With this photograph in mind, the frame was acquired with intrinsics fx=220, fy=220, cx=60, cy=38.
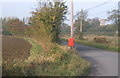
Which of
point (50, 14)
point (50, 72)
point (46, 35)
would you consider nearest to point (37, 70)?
point (50, 72)

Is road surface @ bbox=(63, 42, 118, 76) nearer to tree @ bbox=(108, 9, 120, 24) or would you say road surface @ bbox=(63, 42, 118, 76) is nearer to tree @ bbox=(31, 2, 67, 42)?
tree @ bbox=(31, 2, 67, 42)

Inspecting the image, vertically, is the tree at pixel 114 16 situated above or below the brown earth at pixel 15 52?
above

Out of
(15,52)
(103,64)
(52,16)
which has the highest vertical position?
(52,16)

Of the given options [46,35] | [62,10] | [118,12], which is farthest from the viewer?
[118,12]

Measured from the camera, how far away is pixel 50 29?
928 inches

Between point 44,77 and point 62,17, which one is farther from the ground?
point 62,17

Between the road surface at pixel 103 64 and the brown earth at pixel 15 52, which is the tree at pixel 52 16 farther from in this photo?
the road surface at pixel 103 64

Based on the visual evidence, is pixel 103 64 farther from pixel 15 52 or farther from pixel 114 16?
pixel 114 16

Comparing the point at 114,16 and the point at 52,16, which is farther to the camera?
the point at 114,16

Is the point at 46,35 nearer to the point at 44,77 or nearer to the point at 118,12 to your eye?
the point at 44,77

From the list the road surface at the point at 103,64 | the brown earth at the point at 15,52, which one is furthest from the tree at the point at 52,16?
the road surface at the point at 103,64

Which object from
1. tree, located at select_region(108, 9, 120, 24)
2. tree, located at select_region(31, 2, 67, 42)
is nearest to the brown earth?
tree, located at select_region(31, 2, 67, 42)

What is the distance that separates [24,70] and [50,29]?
1553cm

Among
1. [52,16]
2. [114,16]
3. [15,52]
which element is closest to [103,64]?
[15,52]
